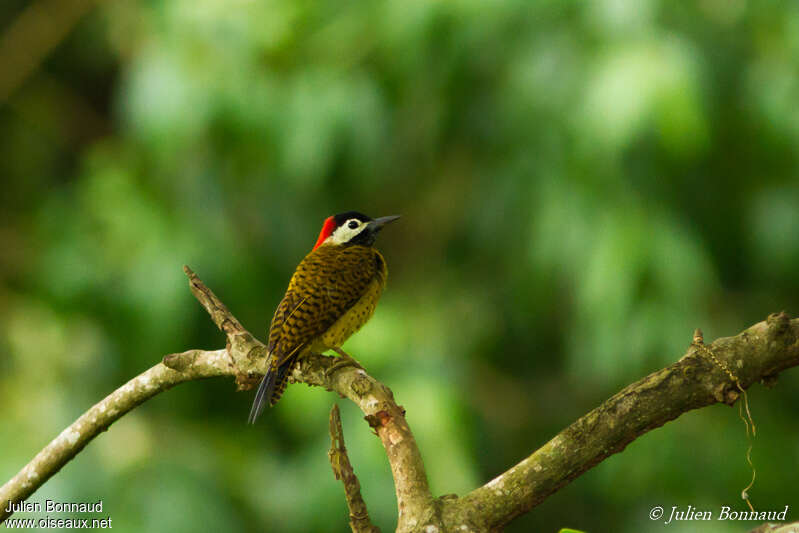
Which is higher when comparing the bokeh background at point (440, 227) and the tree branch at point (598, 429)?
the bokeh background at point (440, 227)

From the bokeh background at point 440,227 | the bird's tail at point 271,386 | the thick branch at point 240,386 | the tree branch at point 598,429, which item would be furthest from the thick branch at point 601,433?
the bokeh background at point 440,227

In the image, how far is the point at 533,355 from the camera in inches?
262

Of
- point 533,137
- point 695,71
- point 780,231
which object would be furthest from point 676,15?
→ point 780,231

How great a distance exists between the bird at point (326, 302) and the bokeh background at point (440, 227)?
4.82 ft

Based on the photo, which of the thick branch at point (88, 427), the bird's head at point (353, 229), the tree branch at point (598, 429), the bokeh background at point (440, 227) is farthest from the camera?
the bokeh background at point (440, 227)

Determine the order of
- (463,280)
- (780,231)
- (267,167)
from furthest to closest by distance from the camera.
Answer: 1. (463,280)
2. (267,167)
3. (780,231)

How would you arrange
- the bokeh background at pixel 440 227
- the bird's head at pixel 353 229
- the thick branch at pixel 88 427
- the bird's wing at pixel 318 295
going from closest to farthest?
the thick branch at pixel 88 427
the bird's wing at pixel 318 295
the bird's head at pixel 353 229
the bokeh background at pixel 440 227

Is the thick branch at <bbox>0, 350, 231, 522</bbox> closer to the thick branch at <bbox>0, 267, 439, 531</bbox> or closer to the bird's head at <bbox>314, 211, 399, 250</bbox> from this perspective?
the thick branch at <bbox>0, 267, 439, 531</bbox>

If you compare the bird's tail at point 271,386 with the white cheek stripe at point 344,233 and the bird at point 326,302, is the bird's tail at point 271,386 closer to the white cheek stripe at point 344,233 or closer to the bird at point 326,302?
the bird at point 326,302

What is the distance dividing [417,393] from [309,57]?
1952 millimetres

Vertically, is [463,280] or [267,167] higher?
[267,167]

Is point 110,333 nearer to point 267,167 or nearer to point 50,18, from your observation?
point 267,167

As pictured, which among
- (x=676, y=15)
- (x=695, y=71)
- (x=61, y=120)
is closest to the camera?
(x=695, y=71)

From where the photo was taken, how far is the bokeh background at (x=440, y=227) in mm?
4812
